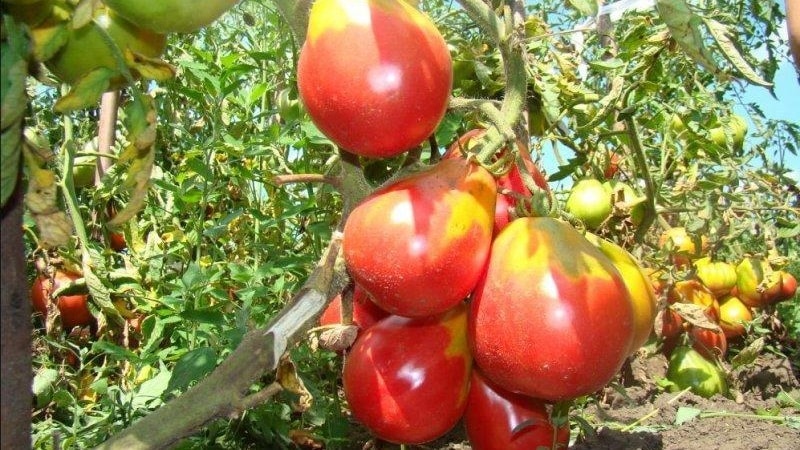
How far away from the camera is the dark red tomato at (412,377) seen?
3.29 feet

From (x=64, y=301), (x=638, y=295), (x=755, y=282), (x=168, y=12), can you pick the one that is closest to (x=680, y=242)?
(x=755, y=282)

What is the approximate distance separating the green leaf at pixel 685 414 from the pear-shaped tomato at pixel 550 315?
3.11 ft

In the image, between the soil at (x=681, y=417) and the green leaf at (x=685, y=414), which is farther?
the green leaf at (x=685, y=414)

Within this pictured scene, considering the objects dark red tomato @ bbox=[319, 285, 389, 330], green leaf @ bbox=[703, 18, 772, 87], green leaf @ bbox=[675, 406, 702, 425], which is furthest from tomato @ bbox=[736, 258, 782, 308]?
green leaf @ bbox=[703, 18, 772, 87]

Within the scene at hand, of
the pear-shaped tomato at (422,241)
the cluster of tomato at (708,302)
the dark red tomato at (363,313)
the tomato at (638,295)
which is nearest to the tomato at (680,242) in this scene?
the cluster of tomato at (708,302)

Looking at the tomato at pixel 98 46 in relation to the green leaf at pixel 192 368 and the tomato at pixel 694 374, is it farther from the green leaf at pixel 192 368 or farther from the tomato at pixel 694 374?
the tomato at pixel 694 374

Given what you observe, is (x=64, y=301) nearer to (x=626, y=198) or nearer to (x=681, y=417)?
(x=626, y=198)

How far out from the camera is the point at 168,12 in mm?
629

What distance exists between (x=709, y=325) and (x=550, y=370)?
0.63 metres

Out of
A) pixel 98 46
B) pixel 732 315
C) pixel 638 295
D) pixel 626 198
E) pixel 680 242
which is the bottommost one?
pixel 732 315

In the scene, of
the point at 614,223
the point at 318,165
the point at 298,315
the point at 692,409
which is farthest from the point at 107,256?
the point at 692,409

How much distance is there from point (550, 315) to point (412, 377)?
23 cm

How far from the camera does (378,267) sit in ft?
2.85

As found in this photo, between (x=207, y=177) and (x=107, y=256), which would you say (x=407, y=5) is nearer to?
(x=207, y=177)
